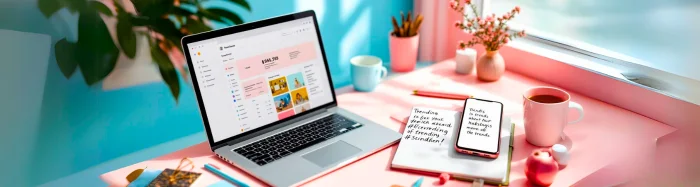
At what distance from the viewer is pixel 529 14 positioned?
5.39 feet

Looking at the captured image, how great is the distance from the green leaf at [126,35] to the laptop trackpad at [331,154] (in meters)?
0.59

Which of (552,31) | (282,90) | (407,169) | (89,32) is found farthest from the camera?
(552,31)

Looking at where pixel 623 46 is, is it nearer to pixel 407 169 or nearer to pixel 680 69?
pixel 680 69

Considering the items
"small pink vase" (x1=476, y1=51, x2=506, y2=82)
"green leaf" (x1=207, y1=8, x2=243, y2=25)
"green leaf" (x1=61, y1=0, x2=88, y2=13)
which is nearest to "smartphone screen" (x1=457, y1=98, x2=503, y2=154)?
"small pink vase" (x1=476, y1=51, x2=506, y2=82)

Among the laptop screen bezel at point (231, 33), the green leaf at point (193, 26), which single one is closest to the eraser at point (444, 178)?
the laptop screen bezel at point (231, 33)

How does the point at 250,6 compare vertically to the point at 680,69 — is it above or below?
above

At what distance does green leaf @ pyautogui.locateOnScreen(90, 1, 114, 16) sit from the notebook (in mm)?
739

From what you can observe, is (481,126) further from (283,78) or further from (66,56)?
(66,56)

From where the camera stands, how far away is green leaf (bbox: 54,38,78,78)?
137cm

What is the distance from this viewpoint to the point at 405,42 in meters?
1.64

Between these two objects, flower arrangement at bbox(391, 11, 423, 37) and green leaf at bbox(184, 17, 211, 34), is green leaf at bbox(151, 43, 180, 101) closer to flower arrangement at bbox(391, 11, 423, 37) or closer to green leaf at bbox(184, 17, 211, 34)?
green leaf at bbox(184, 17, 211, 34)

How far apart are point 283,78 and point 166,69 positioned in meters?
0.40

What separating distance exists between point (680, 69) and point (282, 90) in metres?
0.86

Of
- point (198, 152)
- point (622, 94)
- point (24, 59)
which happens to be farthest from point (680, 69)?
point (24, 59)
